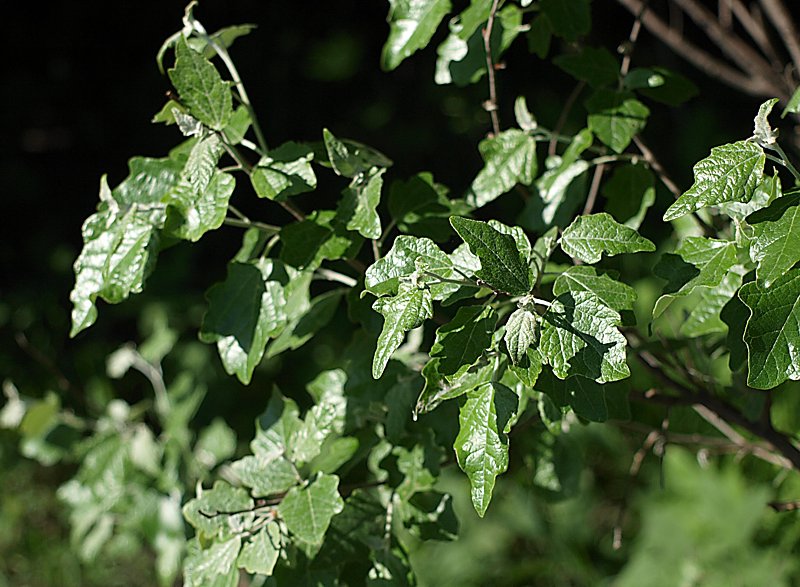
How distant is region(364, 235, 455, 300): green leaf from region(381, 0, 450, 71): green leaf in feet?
1.21

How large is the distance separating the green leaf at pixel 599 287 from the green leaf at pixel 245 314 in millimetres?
323

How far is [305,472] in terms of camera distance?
120 centimetres

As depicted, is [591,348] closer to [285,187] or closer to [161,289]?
[285,187]

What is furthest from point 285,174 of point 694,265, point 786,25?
point 786,25

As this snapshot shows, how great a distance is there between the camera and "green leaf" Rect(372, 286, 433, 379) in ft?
2.65

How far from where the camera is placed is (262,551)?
0.98 meters

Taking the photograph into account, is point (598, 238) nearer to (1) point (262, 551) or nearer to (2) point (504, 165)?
(2) point (504, 165)

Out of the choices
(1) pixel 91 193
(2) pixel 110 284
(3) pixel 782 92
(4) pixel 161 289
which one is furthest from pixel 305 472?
(1) pixel 91 193

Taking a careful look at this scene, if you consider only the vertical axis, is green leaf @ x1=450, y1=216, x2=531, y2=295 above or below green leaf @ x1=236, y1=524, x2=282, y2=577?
above

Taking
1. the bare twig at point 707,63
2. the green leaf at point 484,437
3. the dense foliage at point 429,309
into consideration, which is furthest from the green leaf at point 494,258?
the bare twig at point 707,63

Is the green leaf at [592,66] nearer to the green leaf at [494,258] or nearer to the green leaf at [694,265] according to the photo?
the green leaf at [694,265]

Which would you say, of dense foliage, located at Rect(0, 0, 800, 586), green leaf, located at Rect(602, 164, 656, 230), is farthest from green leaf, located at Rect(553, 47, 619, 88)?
green leaf, located at Rect(602, 164, 656, 230)

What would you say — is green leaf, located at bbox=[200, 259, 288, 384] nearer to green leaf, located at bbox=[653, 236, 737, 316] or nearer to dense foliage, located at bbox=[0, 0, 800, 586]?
dense foliage, located at bbox=[0, 0, 800, 586]

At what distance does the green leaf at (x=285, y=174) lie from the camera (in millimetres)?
957
